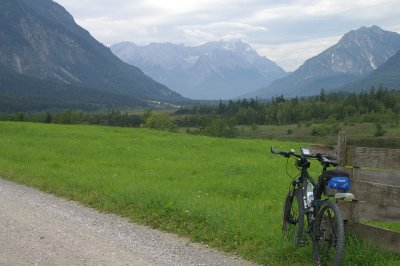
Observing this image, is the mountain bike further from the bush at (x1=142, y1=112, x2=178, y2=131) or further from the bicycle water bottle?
the bush at (x1=142, y1=112, x2=178, y2=131)

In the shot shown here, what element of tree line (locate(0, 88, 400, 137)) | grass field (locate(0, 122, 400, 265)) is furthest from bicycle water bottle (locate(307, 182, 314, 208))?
tree line (locate(0, 88, 400, 137))

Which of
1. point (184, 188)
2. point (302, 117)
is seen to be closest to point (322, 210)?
point (184, 188)

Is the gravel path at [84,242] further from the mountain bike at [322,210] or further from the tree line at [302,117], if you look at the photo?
the tree line at [302,117]

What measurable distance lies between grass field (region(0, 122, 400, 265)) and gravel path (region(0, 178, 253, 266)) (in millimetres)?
599

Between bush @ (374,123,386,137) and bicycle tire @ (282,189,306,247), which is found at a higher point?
bicycle tire @ (282,189,306,247)

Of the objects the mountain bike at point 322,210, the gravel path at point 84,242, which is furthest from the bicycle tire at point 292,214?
the gravel path at point 84,242

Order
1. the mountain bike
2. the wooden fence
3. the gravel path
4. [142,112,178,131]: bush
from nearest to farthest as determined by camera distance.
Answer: the mountain bike → the wooden fence → the gravel path → [142,112,178,131]: bush

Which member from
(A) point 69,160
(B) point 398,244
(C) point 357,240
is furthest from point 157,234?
(A) point 69,160

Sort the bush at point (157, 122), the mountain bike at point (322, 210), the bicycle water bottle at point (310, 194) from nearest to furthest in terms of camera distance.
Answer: the mountain bike at point (322, 210)
the bicycle water bottle at point (310, 194)
the bush at point (157, 122)

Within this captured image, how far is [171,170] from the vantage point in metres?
21.4

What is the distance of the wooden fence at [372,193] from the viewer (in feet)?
26.9

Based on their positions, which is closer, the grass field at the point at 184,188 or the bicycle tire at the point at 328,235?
the bicycle tire at the point at 328,235

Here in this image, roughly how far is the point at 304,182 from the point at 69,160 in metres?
17.7

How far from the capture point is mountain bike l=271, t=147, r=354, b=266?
756 centimetres
